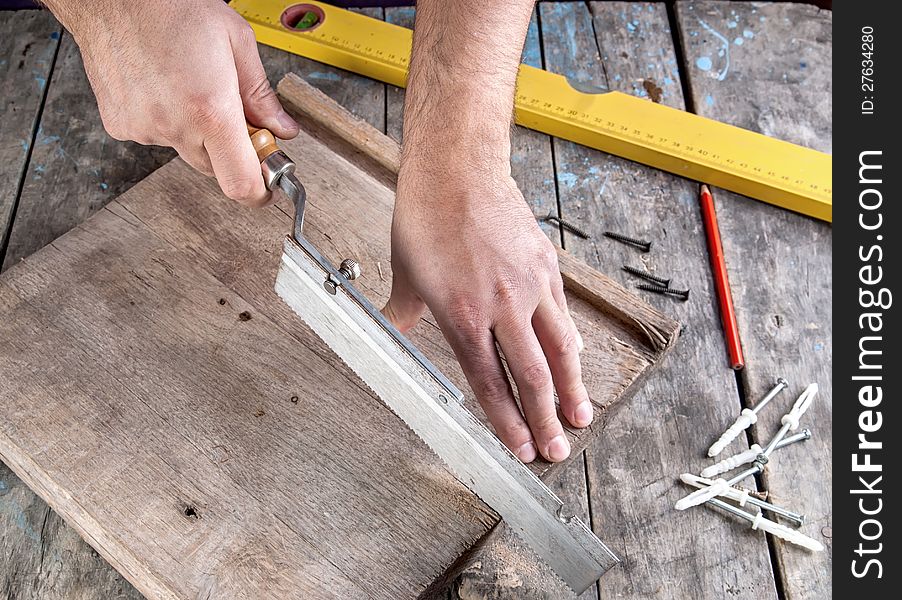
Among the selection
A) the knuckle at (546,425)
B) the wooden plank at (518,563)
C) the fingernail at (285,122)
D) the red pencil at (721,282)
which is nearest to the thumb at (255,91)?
the fingernail at (285,122)

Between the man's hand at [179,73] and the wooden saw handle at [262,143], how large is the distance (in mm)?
26

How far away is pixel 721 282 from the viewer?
1.74 m

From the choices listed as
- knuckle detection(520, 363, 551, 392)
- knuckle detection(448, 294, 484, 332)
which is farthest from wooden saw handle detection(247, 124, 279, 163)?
knuckle detection(520, 363, 551, 392)

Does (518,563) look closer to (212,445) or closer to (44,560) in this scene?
(212,445)

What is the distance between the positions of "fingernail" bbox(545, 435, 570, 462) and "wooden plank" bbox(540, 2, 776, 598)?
0.15 meters

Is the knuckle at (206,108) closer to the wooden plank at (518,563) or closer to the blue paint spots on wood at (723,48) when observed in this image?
the wooden plank at (518,563)

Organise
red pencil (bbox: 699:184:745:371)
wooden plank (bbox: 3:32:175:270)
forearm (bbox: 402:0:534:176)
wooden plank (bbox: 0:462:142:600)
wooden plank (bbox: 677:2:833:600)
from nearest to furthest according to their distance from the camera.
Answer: forearm (bbox: 402:0:534:176)
wooden plank (bbox: 0:462:142:600)
wooden plank (bbox: 677:2:833:600)
red pencil (bbox: 699:184:745:371)
wooden plank (bbox: 3:32:175:270)

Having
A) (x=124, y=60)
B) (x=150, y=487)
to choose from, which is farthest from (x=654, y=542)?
(x=124, y=60)

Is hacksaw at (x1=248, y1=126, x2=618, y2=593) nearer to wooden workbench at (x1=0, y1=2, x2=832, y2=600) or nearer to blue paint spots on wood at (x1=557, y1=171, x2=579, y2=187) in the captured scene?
wooden workbench at (x1=0, y1=2, x2=832, y2=600)

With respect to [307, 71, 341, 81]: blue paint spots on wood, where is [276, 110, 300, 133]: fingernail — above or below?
above

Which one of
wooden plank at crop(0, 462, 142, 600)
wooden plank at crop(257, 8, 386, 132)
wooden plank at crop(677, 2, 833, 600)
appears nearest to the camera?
wooden plank at crop(0, 462, 142, 600)

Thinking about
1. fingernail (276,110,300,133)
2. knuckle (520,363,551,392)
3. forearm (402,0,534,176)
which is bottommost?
knuckle (520,363,551,392)

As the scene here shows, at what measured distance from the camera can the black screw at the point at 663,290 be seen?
5.67 feet

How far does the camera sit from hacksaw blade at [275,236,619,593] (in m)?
1.16
